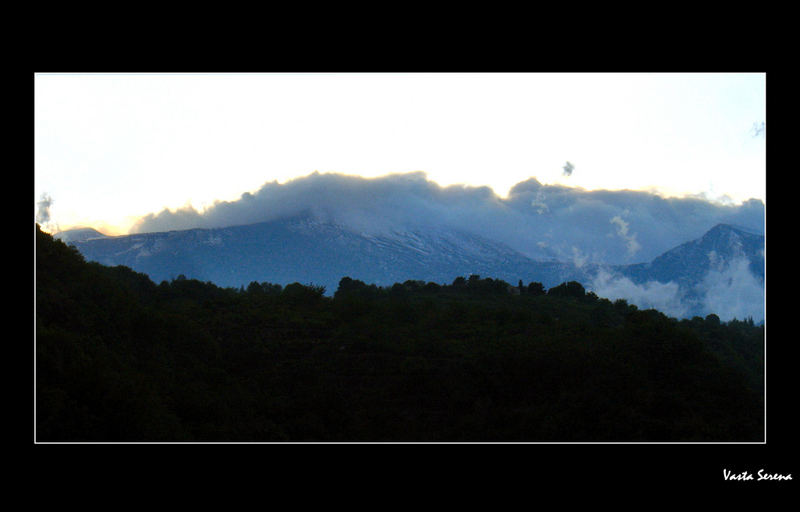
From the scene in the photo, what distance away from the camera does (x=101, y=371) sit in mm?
8852

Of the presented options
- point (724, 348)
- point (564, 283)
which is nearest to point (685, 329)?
point (724, 348)

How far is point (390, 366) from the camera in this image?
13758mm

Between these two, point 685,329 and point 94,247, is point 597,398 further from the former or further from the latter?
point 94,247

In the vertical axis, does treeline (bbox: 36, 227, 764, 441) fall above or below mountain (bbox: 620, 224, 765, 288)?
below

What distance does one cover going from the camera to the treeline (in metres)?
10.8

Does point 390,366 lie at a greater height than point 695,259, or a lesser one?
lesser

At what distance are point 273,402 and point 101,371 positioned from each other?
14.0ft

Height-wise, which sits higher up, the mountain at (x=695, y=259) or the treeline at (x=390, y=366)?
the mountain at (x=695, y=259)

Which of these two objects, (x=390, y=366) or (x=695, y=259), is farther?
(x=695, y=259)

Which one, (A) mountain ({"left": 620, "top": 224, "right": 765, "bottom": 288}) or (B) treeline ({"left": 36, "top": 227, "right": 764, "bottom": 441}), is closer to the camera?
(B) treeline ({"left": 36, "top": 227, "right": 764, "bottom": 441})

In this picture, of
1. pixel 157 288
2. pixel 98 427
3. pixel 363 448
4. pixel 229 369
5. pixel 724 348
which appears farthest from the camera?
pixel 157 288

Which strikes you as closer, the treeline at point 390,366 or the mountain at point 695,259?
the treeline at point 390,366

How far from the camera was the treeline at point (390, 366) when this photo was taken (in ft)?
35.6

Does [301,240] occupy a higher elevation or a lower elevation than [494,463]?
higher
